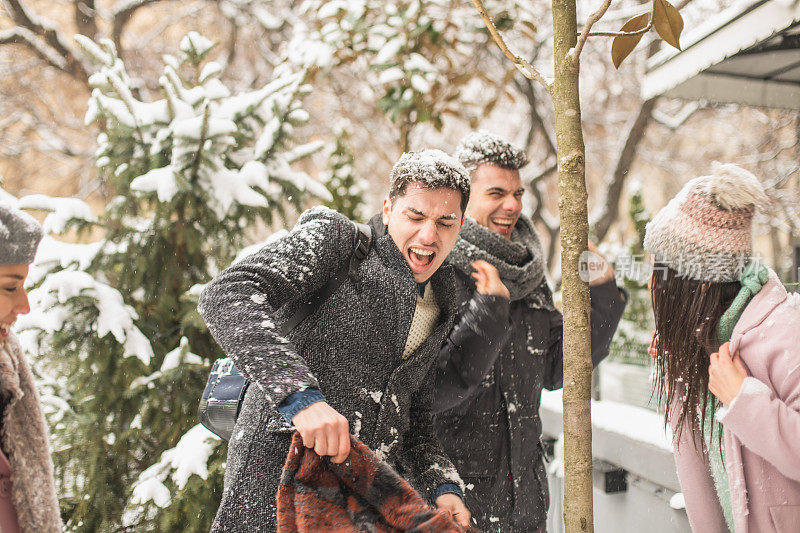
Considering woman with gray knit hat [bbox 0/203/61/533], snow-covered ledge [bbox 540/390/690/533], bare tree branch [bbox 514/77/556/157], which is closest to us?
woman with gray knit hat [bbox 0/203/61/533]

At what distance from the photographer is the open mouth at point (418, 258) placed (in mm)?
2002

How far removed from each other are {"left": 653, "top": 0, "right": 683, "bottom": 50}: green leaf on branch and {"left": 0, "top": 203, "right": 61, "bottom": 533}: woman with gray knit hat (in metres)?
1.96

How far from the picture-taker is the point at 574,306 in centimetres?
184

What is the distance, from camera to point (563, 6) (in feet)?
6.19

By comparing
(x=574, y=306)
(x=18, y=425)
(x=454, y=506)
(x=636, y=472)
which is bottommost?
(x=636, y=472)

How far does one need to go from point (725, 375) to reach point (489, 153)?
1.32m

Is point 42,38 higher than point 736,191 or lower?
higher

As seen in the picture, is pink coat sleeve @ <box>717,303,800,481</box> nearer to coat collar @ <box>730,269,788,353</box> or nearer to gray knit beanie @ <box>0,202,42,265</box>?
coat collar @ <box>730,269,788,353</box>

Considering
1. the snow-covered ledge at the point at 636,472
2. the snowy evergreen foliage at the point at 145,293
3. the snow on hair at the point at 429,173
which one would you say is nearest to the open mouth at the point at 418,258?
the snow on hair at the point at 429,173

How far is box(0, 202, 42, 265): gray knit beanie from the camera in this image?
200cm

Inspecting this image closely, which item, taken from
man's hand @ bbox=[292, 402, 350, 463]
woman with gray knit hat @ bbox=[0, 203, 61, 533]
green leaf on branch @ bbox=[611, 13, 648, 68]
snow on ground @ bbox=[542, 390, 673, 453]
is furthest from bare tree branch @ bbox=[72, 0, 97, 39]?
man's hand @ bbox=[292, 402, 350, 463]

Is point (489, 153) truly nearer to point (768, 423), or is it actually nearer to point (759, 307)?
point (759, 307)

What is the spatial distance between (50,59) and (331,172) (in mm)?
5993

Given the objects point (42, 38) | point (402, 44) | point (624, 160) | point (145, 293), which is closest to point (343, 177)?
point (402, 44)
